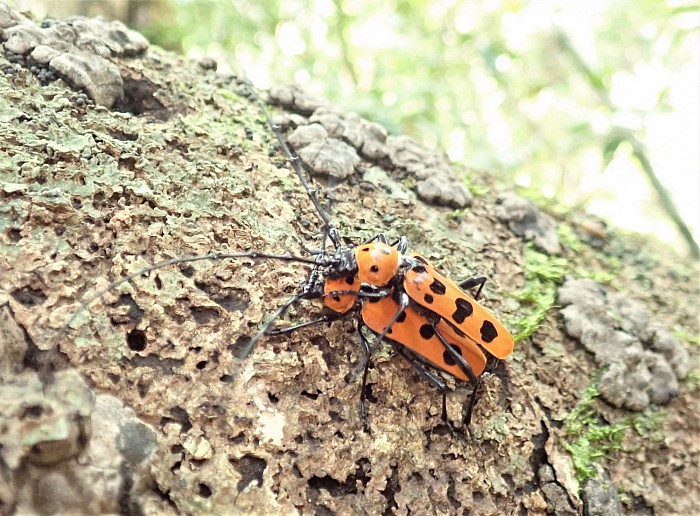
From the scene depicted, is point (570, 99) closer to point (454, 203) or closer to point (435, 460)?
point (454, 203)

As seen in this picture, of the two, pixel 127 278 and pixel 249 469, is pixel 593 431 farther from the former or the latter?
pixel 127 278

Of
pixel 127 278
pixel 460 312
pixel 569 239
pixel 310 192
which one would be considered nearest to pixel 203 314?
pixel 127 278

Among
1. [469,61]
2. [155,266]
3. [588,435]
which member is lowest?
[155,266]

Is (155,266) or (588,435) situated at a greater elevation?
(588,435)

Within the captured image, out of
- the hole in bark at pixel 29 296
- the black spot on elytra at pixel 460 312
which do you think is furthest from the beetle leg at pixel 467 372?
the hole in bark at pixel 29 296

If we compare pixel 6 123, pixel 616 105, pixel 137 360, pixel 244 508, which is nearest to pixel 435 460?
pixel 244 508

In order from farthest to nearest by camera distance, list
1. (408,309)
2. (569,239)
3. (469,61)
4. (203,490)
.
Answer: (469,61) < (569,239) < (408,309) < (203,490)

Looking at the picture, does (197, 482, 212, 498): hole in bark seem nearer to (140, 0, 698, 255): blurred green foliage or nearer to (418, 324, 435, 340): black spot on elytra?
(418, 324, 435, 340): black spot on elytra
